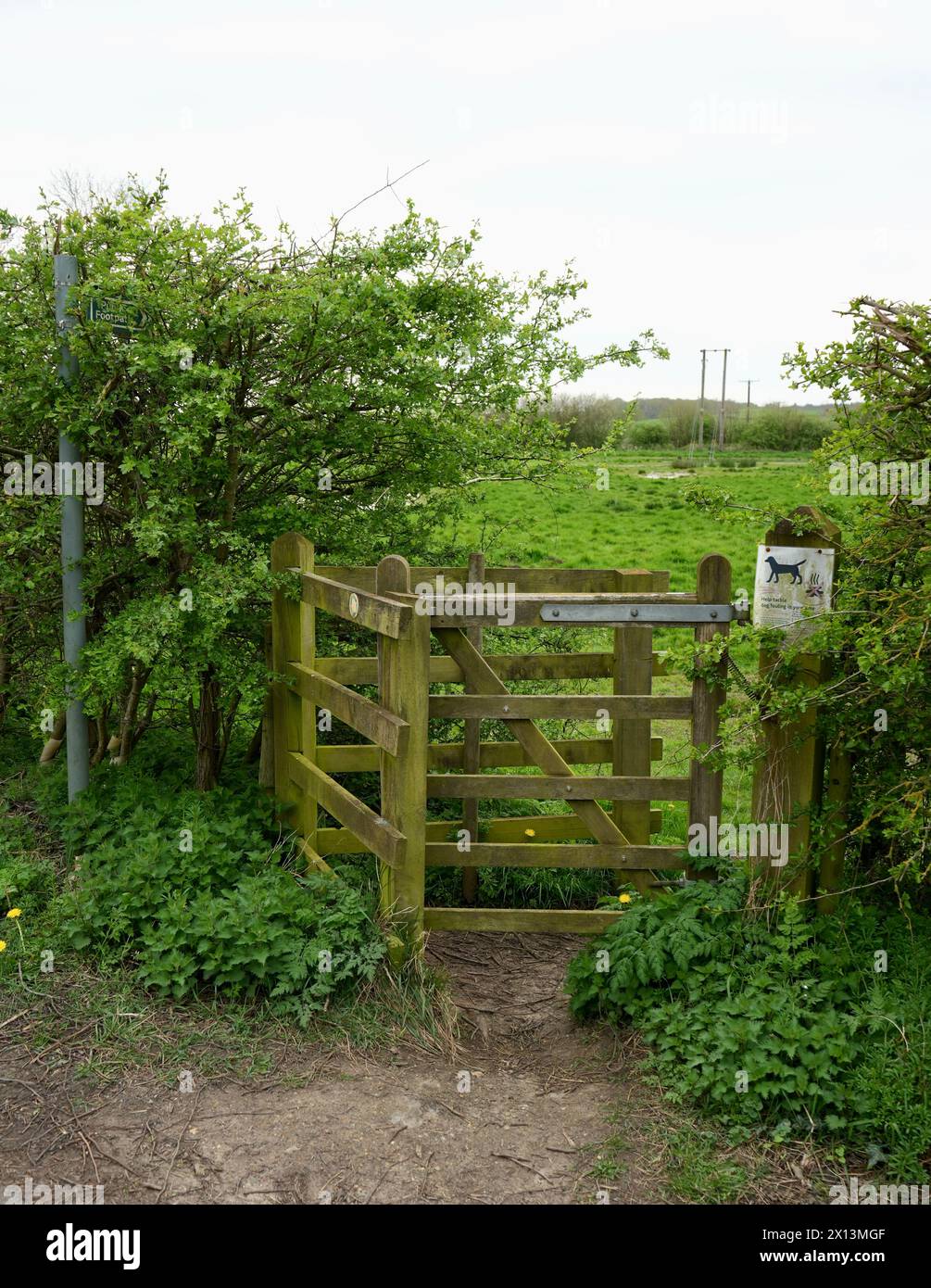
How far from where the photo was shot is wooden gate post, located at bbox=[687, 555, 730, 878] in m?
5.13

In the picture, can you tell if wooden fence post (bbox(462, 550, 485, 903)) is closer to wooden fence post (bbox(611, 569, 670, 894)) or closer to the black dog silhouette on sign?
wooden fence post (bbox(611, 569, 670, 894))

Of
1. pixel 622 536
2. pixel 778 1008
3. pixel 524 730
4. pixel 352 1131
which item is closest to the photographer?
pixel 352 1131

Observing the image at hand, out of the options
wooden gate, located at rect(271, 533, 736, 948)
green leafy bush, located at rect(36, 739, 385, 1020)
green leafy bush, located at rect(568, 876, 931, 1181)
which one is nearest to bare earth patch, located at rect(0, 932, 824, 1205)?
green leafy bush, located at rect(568, 876, 931, 1181)

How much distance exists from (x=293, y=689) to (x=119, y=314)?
2101 millimetres

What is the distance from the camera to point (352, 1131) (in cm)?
391

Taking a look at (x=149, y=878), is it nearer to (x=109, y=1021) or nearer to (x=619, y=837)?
(x=109, y=1021)

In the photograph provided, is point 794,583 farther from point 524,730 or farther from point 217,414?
point 217,414

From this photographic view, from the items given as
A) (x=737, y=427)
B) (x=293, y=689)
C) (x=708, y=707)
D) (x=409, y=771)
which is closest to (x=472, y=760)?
(x=293, y=689)

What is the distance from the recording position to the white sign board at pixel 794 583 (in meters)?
4.48

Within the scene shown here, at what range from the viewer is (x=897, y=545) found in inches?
167

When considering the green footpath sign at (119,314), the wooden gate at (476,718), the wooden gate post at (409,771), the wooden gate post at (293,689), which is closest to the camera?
the wooden gate post at (409,771)

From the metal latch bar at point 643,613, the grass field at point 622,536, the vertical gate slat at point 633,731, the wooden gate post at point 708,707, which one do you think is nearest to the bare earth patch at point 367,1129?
the wooden gate post at point 708,707

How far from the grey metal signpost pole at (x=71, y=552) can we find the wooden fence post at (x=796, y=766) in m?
3.56

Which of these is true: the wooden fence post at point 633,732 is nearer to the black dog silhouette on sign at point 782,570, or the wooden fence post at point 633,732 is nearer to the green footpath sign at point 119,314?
the black dog silhouette on sign at point 782,570
